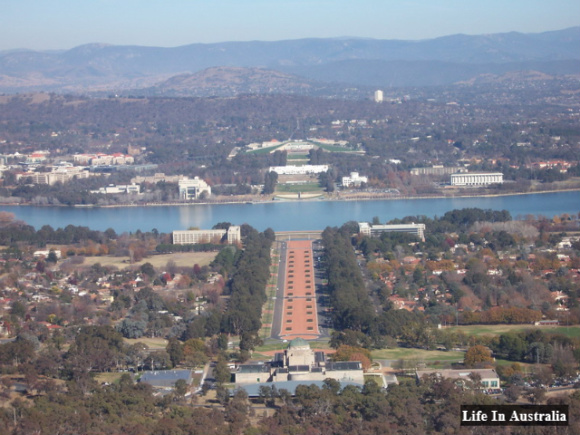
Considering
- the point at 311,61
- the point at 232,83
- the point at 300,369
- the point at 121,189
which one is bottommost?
the point at 121,189

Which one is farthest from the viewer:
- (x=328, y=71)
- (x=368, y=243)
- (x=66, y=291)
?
(x=328, y=71)

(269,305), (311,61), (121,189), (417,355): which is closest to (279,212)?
(121,189)

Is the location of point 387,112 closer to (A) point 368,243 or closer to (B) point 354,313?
(A) point 368,243

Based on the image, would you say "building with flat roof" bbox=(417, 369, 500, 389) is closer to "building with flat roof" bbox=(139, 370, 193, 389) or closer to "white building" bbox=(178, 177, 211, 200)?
"building with flat roof" bbox=(139, 370, 193, 389)

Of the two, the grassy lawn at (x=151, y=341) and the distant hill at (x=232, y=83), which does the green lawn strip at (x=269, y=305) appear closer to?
the grassy lawn at (x=151, y=341)

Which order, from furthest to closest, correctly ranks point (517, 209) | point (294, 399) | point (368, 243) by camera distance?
point (517, 209), point (368, 243), point (294, 399)

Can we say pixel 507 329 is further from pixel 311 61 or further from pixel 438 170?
pixel 311 61

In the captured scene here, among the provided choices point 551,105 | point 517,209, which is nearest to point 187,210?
point 517,209
